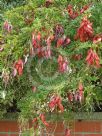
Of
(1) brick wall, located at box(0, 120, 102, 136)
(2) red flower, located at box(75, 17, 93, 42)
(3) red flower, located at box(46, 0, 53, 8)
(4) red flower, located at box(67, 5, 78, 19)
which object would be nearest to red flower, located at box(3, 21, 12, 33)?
(3) red flower, located at box(46, 0, 53, 8)

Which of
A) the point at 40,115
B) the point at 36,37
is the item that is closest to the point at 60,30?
the point at 36,37

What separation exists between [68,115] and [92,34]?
30.7 inches

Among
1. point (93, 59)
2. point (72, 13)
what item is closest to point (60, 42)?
point (72, 13)

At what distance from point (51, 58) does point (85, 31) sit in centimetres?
40

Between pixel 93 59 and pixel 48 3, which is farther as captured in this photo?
pixel 48 3

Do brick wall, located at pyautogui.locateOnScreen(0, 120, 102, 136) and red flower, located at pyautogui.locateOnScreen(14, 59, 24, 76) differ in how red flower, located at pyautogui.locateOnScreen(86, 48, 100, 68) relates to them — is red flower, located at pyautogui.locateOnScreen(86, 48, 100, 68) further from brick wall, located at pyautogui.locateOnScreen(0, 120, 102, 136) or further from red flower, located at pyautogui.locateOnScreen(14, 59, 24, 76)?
brick wall, located at pyautogui.locateOnScreen(0, 120, 102, 136)

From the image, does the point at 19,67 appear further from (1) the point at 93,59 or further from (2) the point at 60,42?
(1) the point at 93,59

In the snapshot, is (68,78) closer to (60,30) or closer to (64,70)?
(64,70)

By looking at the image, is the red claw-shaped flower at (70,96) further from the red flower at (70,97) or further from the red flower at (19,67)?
the red flower at (19,67)

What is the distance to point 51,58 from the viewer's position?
313cm

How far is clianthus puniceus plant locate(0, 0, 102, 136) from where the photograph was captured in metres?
2.90

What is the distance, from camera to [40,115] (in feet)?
9.78

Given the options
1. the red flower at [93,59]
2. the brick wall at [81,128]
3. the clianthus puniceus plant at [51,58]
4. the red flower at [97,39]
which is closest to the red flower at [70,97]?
the clianthus puniceus plant at [51,58]

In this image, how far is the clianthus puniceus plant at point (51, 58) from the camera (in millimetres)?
2898
